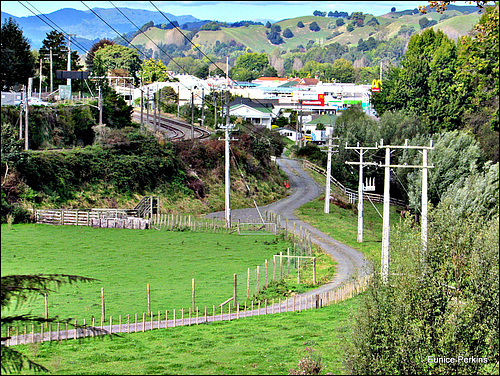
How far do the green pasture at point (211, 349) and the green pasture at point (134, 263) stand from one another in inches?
117

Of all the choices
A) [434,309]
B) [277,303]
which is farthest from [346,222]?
[434,309]

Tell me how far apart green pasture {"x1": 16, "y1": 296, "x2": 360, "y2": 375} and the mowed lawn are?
3313 millimetres

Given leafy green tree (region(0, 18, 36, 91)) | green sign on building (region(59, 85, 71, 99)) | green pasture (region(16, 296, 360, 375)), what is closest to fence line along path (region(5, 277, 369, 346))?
green pasture (region(16, 296, 360, 375))

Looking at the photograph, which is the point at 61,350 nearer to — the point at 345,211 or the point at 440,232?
the point at 440,232

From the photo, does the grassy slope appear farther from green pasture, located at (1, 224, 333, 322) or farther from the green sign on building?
the green sign on building

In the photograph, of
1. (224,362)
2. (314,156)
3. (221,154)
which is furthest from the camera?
(314,156)

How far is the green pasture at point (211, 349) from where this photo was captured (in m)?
21.4

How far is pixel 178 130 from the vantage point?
8600 cm

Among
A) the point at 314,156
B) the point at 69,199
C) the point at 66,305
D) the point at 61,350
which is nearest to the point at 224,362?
the point at 61,350

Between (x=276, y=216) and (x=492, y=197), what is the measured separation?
17.5 metres

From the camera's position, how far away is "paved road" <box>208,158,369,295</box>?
3788 centimetres

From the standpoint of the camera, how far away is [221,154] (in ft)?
231

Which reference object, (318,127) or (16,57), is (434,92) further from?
(16,57)

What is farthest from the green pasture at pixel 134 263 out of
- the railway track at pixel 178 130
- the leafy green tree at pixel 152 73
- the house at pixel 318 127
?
the leafy green tree at pixel 152 73
